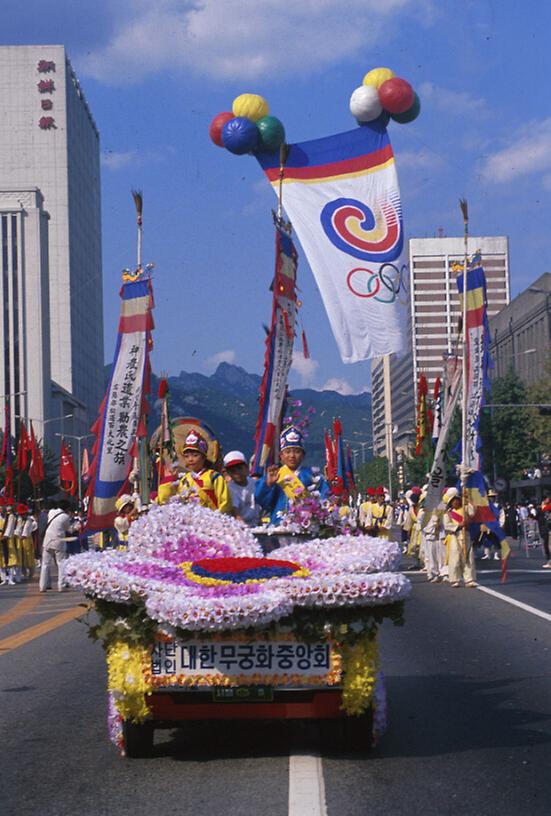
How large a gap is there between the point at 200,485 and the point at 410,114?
1669cm

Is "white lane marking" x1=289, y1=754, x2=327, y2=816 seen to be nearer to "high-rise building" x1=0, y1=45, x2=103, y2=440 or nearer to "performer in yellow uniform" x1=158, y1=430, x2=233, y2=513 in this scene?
"performer in yellow uniform" x1=158, y1=430, x2=233, y2=513

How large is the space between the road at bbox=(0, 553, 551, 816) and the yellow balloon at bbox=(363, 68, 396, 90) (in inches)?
571

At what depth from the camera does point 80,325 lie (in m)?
162

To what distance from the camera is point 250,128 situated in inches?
936

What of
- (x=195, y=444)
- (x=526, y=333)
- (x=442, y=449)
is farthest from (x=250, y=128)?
(x=526, y=333)

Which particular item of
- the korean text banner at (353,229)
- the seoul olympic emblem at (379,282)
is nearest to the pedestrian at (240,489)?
the korean text banner at (353,229)

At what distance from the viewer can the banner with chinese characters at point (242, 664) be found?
685 centimetres

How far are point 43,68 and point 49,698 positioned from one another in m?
140

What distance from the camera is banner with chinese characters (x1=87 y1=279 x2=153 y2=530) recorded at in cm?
1995

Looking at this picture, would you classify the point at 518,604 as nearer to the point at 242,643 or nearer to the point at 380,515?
the point at 380,515

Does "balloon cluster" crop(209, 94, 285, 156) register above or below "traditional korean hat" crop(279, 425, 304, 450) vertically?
above

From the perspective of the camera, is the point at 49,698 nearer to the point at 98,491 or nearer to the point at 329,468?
the point at 98,491

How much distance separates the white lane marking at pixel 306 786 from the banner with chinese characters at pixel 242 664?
44 cm

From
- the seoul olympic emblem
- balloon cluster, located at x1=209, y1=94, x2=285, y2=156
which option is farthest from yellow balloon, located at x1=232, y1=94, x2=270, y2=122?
the seoul olympic emblem
